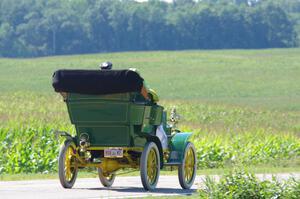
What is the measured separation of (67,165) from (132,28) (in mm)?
146490

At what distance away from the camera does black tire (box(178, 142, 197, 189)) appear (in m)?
17.8

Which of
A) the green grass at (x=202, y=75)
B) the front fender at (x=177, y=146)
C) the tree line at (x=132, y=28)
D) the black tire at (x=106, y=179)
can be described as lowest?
the tree line at (x=132, y=28)

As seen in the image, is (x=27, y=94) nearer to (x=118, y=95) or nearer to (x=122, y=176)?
(x=122, y=176)

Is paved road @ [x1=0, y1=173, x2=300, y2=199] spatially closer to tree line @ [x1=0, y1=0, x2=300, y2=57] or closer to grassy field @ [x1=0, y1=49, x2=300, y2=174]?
grassy field @ [x1=0, y1=49, x2=300, y2=174]

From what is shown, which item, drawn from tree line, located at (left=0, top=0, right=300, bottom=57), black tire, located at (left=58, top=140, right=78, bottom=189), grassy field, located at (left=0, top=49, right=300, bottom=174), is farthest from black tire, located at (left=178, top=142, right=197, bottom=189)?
tree line, located at (left=0, top=0, right=300, bottom=57)

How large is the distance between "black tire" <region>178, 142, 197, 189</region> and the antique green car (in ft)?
1.89

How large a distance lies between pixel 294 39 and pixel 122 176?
481 ft

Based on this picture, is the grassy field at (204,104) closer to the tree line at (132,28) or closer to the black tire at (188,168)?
the black tire at (188,168)

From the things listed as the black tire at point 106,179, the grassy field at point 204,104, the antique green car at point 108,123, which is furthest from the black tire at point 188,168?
the black tire at point 106,179

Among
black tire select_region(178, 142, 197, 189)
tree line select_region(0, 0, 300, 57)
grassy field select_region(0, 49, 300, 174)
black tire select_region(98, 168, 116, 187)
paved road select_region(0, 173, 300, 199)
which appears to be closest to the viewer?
paved road select_region(0, 173, 300, 199)

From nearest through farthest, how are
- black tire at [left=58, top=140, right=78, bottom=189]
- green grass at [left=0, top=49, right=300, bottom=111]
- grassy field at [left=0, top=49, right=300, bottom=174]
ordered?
black tire at [left=58, top=140, right=78, bottom=189]
grassy field at [left=0, top=49, right=300, bottom=174]
green grass at [left=0, top=49, right=300, bottom=111]

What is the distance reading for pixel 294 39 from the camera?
166 meters

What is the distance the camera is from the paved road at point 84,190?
52.3 feet

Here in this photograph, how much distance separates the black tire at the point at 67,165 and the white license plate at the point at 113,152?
48 centimetres
